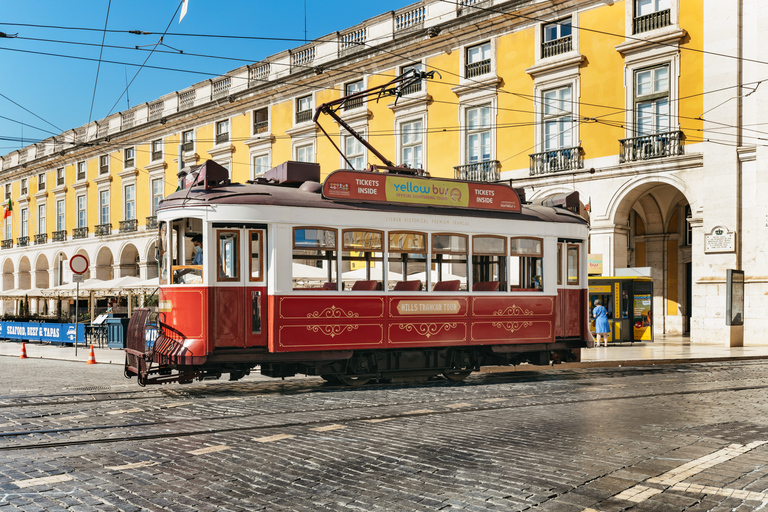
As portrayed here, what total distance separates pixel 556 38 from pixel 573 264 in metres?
13.9

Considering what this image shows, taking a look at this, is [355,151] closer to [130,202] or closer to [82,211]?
[130,202]

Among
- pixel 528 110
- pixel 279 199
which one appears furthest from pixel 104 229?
pixel 279 199

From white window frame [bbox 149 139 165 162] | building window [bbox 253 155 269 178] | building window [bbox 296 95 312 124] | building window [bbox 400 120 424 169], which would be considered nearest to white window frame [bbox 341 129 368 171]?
building window [bbox 400 120 424 169]

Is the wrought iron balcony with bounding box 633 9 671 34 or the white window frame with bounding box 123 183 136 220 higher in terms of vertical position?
the wrought iron balcony with bounding box 633 9 671 34

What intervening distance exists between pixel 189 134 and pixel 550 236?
102 feet

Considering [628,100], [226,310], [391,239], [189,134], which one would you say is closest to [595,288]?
[628,100]

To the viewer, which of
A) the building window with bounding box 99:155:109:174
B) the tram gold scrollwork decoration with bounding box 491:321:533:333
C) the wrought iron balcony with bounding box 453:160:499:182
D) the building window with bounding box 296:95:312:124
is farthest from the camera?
the building window with bounding box 99:155:109:174

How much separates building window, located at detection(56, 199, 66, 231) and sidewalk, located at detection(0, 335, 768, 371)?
27848 millimetres

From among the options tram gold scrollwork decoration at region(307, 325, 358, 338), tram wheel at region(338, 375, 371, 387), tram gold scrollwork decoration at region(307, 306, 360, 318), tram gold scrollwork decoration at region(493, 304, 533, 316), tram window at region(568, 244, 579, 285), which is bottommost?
tram wheel at region(338, 375, 371, 387)

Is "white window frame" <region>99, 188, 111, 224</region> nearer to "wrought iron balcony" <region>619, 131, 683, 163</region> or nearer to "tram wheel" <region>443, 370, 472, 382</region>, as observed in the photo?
"wrought iron balcony" <region>619, 131, 683, 163</region>

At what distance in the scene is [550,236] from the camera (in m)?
13.6

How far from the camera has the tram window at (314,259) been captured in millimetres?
11289

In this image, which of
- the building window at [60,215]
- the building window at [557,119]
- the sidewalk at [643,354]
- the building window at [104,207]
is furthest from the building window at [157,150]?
the building window at [557,119]

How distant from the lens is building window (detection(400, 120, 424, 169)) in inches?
1166
